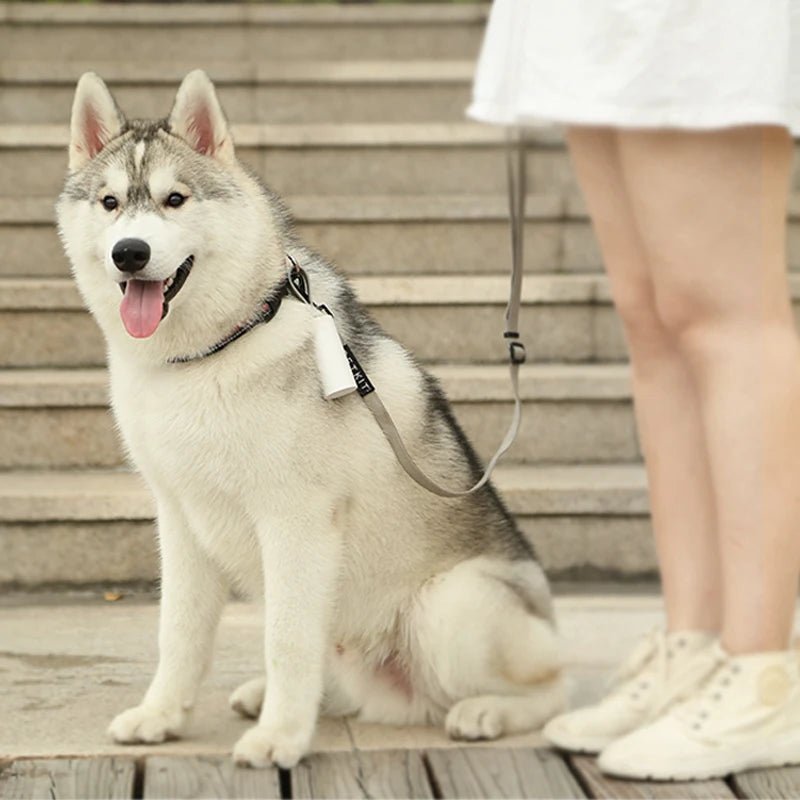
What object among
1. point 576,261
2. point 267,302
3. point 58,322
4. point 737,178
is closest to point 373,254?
point 576,261

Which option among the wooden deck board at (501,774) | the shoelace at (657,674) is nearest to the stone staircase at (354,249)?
the shoelace at (657,674)

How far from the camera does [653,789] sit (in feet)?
7.52

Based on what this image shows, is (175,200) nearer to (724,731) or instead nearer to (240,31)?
(724,731)

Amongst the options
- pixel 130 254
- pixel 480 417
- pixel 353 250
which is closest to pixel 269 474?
pixel 130 254

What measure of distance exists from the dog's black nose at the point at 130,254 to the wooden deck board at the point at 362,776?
0.86 m

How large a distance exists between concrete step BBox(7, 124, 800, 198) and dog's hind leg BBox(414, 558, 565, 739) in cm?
249

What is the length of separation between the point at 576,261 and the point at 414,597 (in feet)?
7.06

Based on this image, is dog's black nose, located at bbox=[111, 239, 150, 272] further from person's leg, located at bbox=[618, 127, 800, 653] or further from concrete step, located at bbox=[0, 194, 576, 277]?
concrete step, located at bbox=[0, 194, 576, 277]

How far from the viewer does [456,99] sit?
5.30 metres

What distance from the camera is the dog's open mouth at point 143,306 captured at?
235 cm

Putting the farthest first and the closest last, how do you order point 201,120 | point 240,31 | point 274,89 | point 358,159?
point 240,31 < point 274,89 < point 358,159 < point 201,120

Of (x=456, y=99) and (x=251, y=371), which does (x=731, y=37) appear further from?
(x=456, y=99)

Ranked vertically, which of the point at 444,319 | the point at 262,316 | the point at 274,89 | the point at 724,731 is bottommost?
the point at 724,731

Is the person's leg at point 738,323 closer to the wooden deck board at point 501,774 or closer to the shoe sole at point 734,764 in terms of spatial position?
the shoe sole at point 734,764
